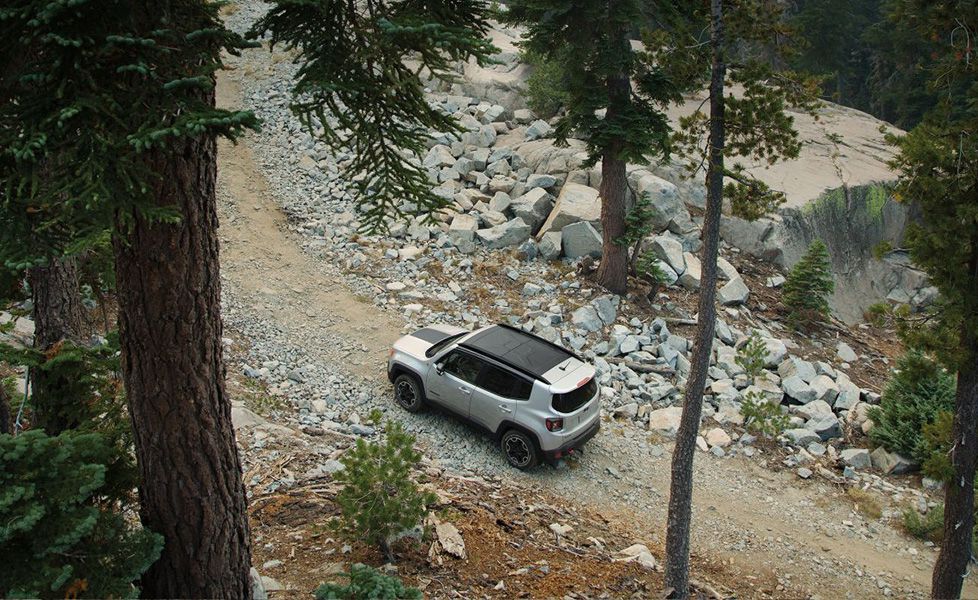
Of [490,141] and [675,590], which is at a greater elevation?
[490,141]

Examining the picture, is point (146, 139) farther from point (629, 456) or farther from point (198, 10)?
point (629, 456)

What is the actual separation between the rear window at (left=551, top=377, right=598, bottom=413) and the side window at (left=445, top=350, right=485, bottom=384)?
5.27ft

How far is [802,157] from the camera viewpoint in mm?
25375

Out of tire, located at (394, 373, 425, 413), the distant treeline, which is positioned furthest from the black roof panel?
the distant treeline

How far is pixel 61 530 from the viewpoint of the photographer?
17.2ft

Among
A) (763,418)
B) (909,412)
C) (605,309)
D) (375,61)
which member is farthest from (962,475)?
(375,61)

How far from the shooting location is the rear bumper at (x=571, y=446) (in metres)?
12.2

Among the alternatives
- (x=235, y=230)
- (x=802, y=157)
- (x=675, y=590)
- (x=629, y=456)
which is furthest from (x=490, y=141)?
(x=675, y=590)

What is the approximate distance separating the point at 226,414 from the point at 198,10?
311cm

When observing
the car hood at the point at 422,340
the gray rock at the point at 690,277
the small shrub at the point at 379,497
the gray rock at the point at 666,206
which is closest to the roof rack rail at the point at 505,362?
the car hood at the point at 422,340

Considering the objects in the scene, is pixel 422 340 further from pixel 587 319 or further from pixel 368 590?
pixel 368 590

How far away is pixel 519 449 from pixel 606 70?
27.8ft

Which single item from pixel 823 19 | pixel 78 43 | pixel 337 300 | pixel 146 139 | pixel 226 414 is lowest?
pixel 337 300

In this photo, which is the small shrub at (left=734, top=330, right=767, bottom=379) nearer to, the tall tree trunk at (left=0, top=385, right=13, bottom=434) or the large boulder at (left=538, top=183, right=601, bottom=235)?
the large boulder at (left=538, top=183, right=601, bottom=235)
